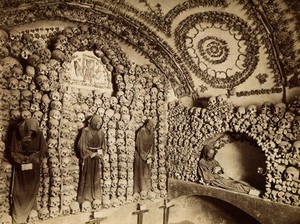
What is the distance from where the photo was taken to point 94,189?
4957 mm

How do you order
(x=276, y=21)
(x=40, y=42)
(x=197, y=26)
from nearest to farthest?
(x=276, y=21) < (x=40, y=42) < (x=197, y=26)

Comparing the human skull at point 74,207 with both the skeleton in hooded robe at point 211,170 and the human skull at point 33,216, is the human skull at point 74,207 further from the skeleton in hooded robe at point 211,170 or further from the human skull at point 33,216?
the skeleton in hooded robe at point 211,170

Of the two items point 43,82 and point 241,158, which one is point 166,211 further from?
point 43,82

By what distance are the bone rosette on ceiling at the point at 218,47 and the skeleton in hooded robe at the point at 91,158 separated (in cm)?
237

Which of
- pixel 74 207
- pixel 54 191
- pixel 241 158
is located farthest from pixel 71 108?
pixel 241 158

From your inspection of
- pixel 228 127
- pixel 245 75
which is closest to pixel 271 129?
pixel 228 127

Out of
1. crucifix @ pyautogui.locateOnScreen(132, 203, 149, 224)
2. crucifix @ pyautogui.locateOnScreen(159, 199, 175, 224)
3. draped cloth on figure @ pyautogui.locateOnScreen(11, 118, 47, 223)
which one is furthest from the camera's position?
crucifix @ pyautogui.locateOnScreen(159, 199, 175, 224)

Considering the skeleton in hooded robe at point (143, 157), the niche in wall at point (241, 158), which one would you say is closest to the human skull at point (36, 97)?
the skeleton in hooded robe at point (143, 157)

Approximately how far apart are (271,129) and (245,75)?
4.00ft

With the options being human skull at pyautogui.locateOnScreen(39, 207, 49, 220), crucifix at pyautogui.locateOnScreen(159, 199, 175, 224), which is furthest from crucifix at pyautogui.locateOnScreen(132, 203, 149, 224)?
human skull at pyautogui.locateOnScreen(39, 207, 49, 220)

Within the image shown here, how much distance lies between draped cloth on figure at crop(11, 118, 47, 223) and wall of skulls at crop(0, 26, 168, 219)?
17 centimetres

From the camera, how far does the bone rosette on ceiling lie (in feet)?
15.9

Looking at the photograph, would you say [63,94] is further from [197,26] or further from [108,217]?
[197,26]

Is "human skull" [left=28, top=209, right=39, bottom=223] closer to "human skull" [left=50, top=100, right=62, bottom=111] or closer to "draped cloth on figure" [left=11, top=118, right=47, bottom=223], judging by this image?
"draped cloth on figure" [left=11, top=118, right=47, bottom=223]
